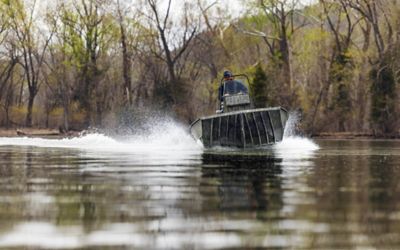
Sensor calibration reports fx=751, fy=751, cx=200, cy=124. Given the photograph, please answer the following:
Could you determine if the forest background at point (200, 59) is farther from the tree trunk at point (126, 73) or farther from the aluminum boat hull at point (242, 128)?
the aluminum boat hull at point (242, 128)

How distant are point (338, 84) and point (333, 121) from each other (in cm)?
317

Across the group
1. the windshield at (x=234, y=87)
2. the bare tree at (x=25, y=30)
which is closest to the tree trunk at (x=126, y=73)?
the bare tree at (x=25, y=30)

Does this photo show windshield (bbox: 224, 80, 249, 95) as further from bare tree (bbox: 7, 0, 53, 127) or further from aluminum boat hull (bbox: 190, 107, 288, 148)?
bare tree (bbox: 7, 0, 53, 127)

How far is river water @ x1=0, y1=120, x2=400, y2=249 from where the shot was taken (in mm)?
7629

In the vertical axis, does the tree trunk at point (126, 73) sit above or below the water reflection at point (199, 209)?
above

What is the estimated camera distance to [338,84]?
62.4m

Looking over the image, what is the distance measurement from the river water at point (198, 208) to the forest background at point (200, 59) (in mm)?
43932

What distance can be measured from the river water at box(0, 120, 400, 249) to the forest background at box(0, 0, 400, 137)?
144 feet

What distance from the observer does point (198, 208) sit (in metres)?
10.1

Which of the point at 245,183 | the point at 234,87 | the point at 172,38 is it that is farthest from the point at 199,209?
the point at 172,38

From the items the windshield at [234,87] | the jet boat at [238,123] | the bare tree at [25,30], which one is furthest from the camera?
the bare tree at [25,30]

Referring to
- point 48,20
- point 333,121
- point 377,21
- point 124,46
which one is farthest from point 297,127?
point 48,20

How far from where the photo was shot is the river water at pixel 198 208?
7629 millimetres

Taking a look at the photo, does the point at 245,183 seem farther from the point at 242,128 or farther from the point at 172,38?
the point at 172,38
